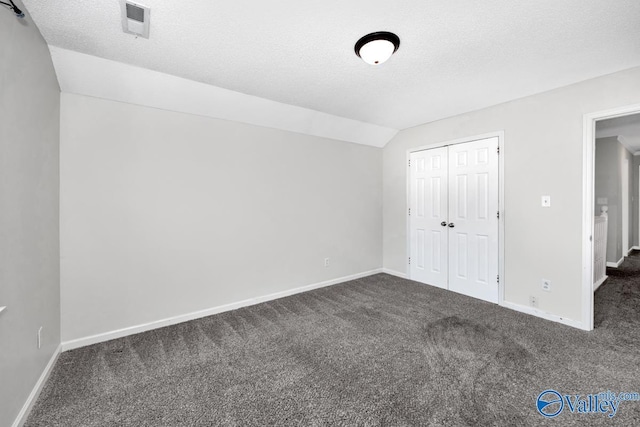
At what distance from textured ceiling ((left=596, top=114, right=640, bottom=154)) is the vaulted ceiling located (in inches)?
86.1

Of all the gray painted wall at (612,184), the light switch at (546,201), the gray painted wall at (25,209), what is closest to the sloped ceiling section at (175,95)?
the gray painted wall at (25,209)

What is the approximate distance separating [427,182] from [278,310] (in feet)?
9.11

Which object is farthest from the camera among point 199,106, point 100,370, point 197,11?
point 199,106

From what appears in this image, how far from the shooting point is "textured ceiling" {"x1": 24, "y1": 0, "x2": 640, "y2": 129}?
1726 mm

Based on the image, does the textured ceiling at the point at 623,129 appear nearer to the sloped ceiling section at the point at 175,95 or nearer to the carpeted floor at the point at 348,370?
the carpeted floor at the point at 348,370

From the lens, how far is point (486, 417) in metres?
1.60

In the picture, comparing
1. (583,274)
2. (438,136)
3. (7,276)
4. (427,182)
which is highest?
(438,136)

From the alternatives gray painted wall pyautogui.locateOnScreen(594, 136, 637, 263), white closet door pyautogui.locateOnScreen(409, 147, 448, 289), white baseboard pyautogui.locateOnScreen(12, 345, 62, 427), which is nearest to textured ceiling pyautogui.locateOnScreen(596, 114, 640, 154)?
gray painted wall pyautogui.locateOnScreen(594, 136, 637, 263)

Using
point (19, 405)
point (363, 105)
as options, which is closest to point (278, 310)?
point (19, 405)

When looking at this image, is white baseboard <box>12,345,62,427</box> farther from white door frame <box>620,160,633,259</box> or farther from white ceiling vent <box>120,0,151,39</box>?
white door frame <box>620,160,633,259</box>

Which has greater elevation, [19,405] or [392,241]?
[392,241]

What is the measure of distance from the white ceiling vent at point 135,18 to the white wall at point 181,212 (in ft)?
3.19

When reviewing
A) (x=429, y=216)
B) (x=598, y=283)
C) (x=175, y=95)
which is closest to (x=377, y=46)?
(x=175, y=95)

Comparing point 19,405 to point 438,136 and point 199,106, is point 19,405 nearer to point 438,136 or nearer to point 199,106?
point 199,106
